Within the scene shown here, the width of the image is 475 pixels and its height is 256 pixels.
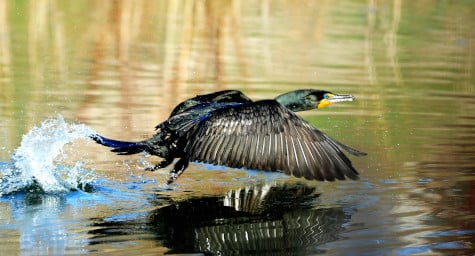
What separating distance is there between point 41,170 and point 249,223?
5.89 feet

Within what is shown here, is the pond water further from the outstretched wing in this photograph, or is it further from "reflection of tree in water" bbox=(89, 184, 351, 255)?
the outstretched wing

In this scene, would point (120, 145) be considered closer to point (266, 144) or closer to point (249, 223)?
point (266, 144)

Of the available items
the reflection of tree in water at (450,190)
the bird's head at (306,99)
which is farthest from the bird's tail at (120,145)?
the reflection of tree in water at (450,190)

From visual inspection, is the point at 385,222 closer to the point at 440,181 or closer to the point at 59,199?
the point at 440,181

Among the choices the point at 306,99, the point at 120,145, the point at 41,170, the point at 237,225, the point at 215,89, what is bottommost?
the point at 237,225

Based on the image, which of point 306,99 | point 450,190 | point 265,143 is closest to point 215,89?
point 306,99

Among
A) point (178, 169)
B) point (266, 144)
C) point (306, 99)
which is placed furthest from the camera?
point (306, 99)

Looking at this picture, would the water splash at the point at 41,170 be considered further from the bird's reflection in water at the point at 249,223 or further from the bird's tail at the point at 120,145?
the bird's reflection in water at the point at 249,223

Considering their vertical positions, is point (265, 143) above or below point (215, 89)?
below

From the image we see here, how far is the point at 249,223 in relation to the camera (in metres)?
6.63

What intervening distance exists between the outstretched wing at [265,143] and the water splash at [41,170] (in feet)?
3.51

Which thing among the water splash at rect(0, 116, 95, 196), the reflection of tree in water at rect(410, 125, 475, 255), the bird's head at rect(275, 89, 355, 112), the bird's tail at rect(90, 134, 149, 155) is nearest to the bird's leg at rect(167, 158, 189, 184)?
the bird's tail at rect(90, 134, 149, 155)

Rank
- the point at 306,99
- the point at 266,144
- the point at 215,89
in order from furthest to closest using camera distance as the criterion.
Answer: the point at 215,89 → the point at 306,99 → the point at 266,144

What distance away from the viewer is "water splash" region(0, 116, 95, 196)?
743cm
